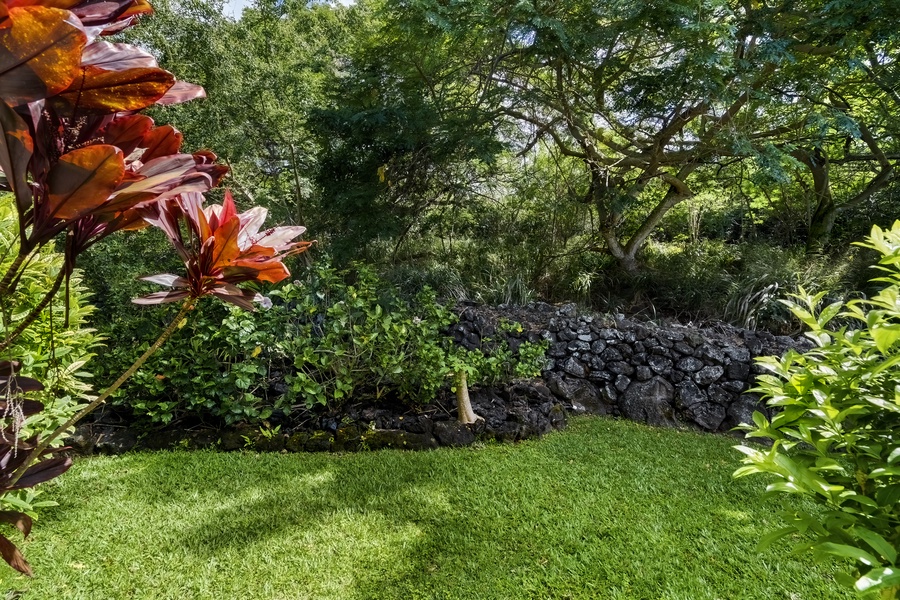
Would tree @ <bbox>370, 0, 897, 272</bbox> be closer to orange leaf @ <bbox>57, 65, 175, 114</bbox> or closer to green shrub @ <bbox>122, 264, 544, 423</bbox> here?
green shrub @ <bbox>122, 264, 544, 423</bbox>

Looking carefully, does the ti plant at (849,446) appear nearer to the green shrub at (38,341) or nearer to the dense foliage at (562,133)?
the green shrub at (38,341)

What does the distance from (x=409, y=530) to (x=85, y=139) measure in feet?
6.53

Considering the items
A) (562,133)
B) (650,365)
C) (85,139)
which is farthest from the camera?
(562,133)

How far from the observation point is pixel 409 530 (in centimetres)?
203

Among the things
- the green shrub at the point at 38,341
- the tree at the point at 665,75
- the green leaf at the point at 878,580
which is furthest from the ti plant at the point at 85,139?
the tree at the point at 665,75

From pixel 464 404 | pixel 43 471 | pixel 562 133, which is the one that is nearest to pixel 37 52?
pixel 43 471

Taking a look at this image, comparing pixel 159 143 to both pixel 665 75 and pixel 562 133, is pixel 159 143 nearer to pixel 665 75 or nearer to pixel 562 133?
pixel 665 75

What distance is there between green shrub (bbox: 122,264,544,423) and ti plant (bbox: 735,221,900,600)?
2.15m

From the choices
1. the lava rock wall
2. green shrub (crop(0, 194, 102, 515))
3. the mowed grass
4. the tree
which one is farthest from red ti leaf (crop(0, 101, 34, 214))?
the lava rock wall

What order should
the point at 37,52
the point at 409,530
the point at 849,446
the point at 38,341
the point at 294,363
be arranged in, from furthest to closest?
the point at 294,363 → the point at 409,530 → the point at 38,341 → the point at 849,446 → the point at 37,52

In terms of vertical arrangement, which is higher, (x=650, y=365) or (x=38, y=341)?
(x=38, y=341)

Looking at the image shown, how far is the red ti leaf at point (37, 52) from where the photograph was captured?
402 mm

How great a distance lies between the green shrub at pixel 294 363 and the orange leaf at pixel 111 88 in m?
2.38

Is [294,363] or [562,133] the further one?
[562,133]
